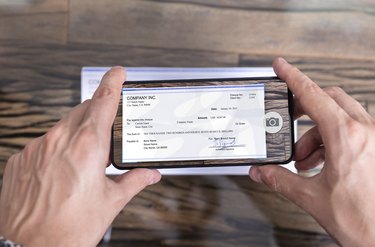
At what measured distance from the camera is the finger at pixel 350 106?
43cm

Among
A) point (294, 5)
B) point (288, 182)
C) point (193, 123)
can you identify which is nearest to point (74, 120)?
point (193, 123)

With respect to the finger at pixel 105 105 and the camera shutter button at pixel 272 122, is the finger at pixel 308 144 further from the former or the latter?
the finger at pixel 105 105

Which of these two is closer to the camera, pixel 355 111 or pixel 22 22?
pixel 355 111

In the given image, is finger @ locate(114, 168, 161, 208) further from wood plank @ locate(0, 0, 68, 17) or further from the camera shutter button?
wood plank @ locate(0, 0, 68, 17)

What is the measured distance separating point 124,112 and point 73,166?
9 cm

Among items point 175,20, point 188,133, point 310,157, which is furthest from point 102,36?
point 310,157

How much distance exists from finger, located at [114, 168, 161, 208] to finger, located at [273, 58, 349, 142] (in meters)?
0.18

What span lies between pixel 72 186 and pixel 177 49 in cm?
28

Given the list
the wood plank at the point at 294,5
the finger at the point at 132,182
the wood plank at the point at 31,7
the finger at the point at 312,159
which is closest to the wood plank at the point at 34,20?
the wood plank at the point at 31,7

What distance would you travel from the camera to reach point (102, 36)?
0.60 m

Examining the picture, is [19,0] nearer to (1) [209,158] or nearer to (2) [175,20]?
(2) [175,20]

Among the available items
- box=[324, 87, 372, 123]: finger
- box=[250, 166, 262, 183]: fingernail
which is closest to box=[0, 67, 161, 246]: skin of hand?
box=[250, 166, 262, 183]: fingernail

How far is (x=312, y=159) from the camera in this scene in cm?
50

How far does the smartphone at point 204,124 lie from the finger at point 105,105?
0.10 feet
